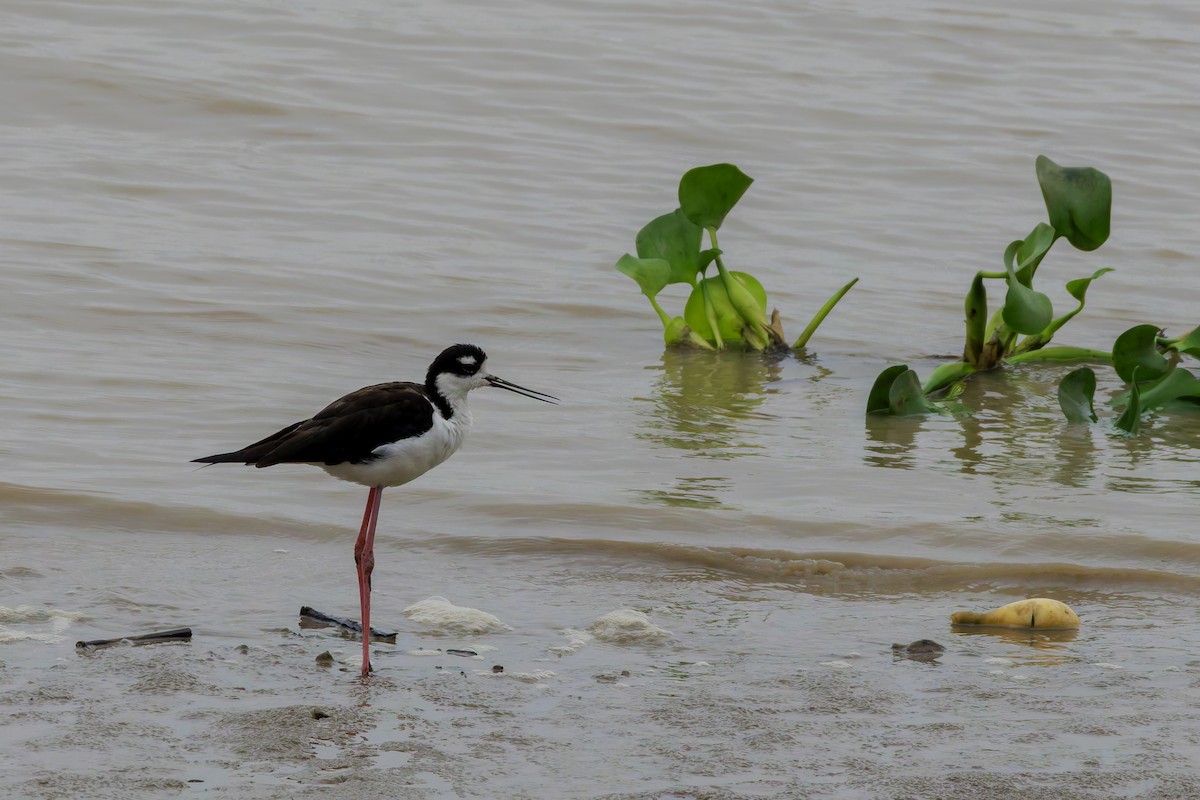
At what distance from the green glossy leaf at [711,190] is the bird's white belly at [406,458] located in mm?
3799

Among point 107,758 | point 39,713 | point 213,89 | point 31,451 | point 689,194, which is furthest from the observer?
point 213,89

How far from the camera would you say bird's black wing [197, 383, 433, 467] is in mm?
4855

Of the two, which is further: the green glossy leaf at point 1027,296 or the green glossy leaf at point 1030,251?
the green glossy leaf at point 1030,251

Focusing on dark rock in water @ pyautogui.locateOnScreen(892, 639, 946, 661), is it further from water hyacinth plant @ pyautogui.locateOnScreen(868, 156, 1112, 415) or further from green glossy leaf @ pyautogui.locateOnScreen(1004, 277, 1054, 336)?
green glossy leaf @ pyautogui.locateOnScreen(1004, 277, 1054, 336)

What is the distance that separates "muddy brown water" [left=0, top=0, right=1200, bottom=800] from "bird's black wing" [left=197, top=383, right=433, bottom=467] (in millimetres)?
513

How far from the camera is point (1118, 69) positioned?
677 inches

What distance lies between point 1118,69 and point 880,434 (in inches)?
432

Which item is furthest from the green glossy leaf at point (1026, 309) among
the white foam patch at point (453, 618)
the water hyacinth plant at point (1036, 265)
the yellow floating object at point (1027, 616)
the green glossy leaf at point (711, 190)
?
the white foam patch at point (453, 618)

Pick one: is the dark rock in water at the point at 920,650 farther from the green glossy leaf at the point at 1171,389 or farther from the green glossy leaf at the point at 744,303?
the green glossy leaf at the point at 744,303

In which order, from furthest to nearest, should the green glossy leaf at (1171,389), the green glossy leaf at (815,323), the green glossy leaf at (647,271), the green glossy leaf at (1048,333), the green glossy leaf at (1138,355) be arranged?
the green glossy leaf at (815,323) < the green glossy leaf at (647,271) < the green glossy leaf at (1048,333) < the green glossy leaf at (1171,389) < the green glossy leaf at (1138,355)

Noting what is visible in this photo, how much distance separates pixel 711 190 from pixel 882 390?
1.51 meters

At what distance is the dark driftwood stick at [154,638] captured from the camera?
4559mm

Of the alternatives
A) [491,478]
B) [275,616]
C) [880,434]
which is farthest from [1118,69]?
[275,616]

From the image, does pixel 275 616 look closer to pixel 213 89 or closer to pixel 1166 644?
pixel 1166 644
